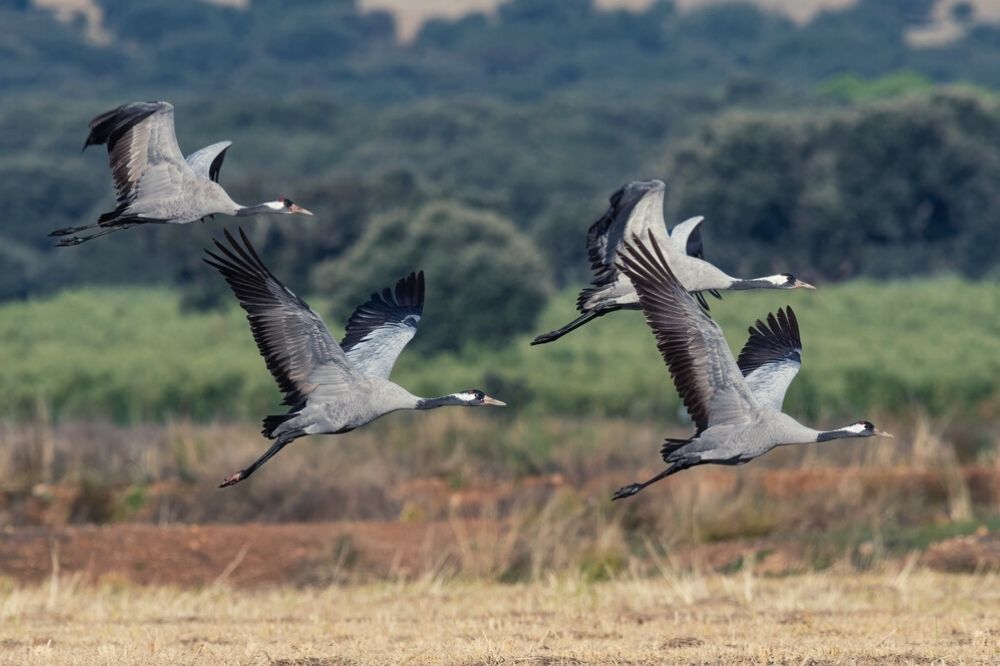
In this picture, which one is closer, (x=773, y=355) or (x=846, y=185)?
(x=773, y=355)

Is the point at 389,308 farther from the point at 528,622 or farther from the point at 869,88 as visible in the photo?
the point at 869,88

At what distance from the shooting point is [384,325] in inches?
477

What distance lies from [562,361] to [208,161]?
93.1ft

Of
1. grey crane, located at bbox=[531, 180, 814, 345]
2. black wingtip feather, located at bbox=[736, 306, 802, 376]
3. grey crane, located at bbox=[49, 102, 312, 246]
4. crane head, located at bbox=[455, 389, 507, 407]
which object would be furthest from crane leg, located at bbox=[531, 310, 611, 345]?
grey crane, located at bbox=[49, 102, 312, 246]

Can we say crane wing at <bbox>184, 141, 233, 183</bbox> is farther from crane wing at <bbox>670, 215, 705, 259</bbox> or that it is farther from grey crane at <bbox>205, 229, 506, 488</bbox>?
crane wing at <bbox>670, 215, 705, 259</bbox>

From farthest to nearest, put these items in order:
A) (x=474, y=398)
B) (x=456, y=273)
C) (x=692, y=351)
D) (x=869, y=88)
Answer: (x=869, y=88)
(x=456, y=273)
(x=474, y=398)
(x=692, y=351)

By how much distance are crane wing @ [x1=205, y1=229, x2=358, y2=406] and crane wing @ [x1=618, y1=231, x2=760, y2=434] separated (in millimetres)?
1649

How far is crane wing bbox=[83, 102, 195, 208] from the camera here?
35.4 feet

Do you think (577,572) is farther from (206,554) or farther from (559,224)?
(559,224)

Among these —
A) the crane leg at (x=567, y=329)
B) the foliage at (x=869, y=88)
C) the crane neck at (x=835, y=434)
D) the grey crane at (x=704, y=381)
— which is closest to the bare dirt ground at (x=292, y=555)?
the crane leg at (x=567, y=329)

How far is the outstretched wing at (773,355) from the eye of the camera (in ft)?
37.9

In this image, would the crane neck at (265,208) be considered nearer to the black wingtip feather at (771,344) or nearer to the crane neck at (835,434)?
the black wingtip feather at (771,344)

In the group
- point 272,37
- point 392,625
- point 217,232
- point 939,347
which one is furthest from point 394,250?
point 272,37

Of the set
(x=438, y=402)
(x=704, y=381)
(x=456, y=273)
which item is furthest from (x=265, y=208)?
(x=456, y=273)
